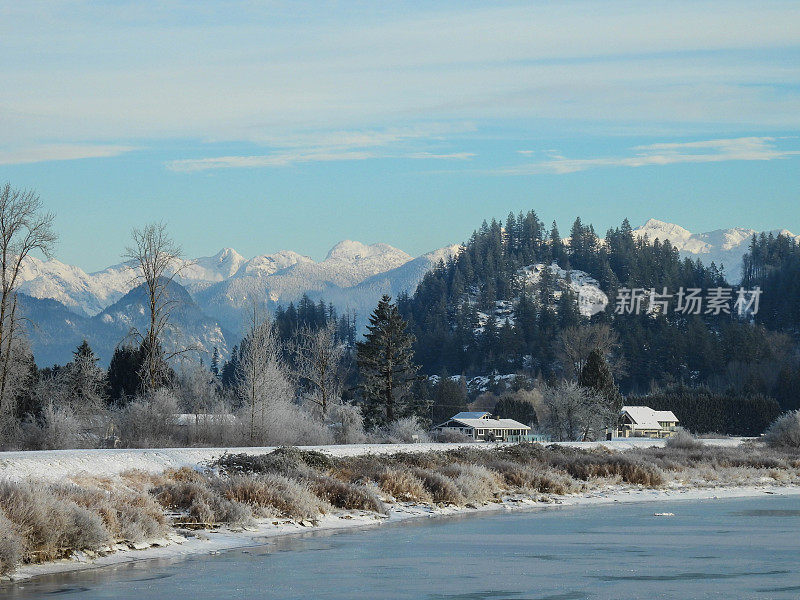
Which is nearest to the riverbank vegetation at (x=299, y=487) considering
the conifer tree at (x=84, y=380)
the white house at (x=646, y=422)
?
the conifer tree at (x=84, y=380)

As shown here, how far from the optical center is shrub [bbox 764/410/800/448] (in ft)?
222

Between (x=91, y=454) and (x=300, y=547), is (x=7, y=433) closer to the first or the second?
(x=91, y=454)

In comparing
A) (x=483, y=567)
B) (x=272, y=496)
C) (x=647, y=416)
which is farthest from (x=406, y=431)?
(x=647, y=416)

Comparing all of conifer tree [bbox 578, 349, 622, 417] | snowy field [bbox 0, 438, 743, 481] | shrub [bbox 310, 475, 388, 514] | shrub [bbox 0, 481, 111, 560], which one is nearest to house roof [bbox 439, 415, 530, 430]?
conifer tree [bbox 578, 349, 622, 417]

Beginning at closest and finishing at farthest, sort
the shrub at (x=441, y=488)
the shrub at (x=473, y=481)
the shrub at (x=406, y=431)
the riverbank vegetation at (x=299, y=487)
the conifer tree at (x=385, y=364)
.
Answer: the riverbank vegetation at (x=299, y=487), the shrub at (x=441, y=488), the shrub at (x=473, y=481), the shrub at (x=406, y=431), the conifer tree at (x=385, y=364)

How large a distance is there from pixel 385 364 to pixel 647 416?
2567 inches

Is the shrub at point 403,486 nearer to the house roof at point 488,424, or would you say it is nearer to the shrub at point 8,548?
the shrub at point 8,548

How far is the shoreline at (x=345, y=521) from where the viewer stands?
54.1 ft

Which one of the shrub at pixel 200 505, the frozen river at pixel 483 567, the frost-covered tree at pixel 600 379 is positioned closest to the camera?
the frozen river at pixel 483 567

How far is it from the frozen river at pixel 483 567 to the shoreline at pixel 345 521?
0.48 metres

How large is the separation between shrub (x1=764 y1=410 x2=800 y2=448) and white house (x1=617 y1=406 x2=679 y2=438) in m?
41.6

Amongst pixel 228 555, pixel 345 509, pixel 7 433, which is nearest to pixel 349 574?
pixel 228 555

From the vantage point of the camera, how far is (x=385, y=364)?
6384 cm

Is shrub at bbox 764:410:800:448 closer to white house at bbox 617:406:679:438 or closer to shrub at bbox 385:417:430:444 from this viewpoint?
shrub at bbox 385:417:430:444
